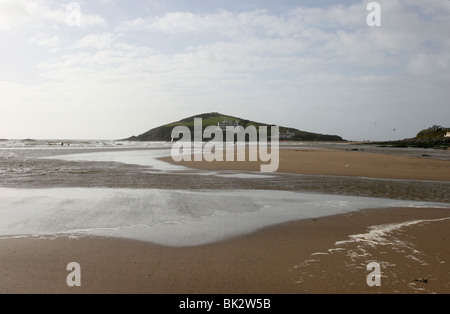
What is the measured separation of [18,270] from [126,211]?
440cm

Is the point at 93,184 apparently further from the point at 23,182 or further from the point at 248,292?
the point at 248,292

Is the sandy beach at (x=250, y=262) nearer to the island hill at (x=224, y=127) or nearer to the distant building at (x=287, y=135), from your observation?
the island hill at (x=224, y=127)

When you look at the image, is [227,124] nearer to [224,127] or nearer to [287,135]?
[224,127]

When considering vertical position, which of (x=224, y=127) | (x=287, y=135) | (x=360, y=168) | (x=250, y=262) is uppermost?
(x=224, y=127)

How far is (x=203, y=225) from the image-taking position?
7.67 m

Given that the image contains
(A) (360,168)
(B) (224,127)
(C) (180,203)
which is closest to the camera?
(C) (180,203)

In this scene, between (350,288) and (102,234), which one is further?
(102,234)

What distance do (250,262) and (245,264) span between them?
5.0 inches

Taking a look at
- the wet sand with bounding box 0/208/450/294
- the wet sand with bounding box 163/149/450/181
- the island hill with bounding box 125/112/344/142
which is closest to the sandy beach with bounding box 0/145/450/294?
the wet sand with bounding box 0/208/450/294

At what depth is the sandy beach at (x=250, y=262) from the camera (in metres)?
4.28

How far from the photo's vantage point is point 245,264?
5.10m

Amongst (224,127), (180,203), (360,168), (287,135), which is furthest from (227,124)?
(180,203)
